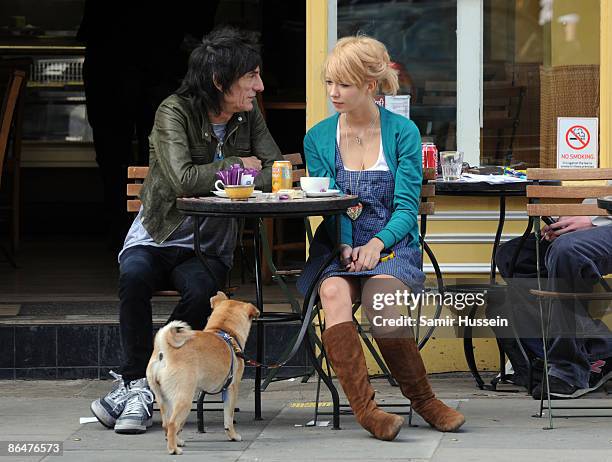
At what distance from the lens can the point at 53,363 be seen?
19.9ft

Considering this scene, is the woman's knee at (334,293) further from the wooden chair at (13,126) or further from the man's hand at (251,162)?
the wooden chair at (13,126)

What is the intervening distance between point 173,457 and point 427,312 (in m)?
1.84

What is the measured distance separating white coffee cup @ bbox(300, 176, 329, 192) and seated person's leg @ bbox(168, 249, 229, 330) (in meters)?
0.50

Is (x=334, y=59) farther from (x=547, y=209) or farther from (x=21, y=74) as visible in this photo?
(x=21, y=74)

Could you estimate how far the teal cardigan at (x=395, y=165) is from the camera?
489cm

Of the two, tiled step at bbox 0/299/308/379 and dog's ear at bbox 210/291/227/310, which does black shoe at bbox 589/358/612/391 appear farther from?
dog's ear at bbox 210/291/227/310

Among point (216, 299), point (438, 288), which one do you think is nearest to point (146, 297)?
point (216, 299)

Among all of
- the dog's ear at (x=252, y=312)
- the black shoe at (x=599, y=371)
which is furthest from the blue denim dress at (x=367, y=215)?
the black shoe at (x=599, y=371)

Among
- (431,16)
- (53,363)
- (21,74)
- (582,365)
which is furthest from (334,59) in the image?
(21,74)

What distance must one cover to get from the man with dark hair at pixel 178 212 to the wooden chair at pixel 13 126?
2.54 meters

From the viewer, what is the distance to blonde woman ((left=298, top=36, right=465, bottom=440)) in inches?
186

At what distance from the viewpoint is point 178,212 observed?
5105 millimetres

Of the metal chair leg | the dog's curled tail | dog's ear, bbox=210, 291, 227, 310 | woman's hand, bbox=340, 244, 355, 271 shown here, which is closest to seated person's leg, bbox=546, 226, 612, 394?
woman's hand, bbox=340, 244, 355, 271

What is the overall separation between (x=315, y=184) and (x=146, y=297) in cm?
81
